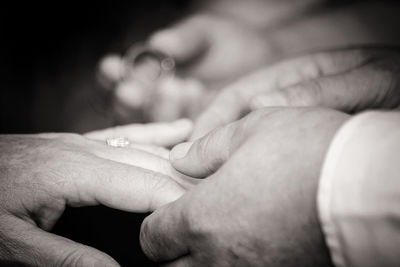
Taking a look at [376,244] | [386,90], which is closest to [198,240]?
[376,244]

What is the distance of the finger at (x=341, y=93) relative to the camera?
120 centimetres

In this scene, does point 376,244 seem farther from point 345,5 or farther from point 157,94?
point 345,5

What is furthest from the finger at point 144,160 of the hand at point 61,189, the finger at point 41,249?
the finger at point 41,249

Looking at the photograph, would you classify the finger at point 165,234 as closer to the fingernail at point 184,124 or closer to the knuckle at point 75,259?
the knuckle at point 75,259

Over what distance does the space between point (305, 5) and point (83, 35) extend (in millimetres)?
1692

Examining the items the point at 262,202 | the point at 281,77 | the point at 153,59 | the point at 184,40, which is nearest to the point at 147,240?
the point at 262,202

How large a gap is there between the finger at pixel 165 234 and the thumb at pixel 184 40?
133 cm

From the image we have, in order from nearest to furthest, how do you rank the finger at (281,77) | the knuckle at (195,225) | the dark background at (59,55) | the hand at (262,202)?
the hand at (262,202) < the knuckle at (195,225) < the finger at (281,77) < the dark background at (59,55)

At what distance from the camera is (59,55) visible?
2.37 m

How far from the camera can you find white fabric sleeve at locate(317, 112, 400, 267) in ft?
1.81

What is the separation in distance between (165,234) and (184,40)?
4.80 ft

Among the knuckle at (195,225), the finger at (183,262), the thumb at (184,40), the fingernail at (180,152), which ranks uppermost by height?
the thumb at (184,40)

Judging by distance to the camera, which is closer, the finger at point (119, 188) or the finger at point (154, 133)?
the finger at point (119, 188)

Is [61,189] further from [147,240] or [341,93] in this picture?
[341,93]
